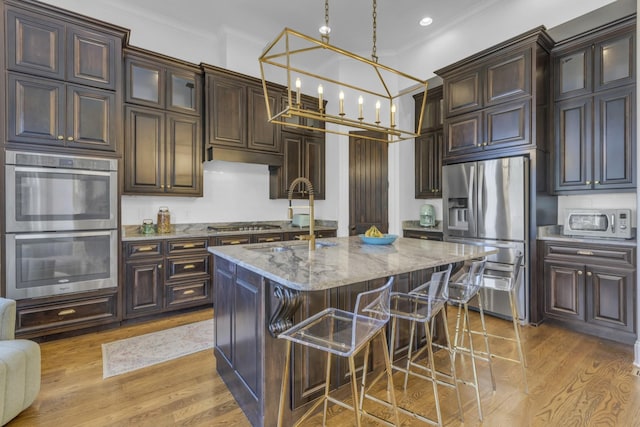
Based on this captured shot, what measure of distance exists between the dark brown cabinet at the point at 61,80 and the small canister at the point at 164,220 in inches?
39.3

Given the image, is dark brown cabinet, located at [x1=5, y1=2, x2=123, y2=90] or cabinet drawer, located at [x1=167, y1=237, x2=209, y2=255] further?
cabinet drawer, located at [x1=167, y1=237, x2=209, y2=255]

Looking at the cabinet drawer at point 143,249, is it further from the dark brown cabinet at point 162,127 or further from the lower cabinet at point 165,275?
the dark brown cabinet at point 162,127

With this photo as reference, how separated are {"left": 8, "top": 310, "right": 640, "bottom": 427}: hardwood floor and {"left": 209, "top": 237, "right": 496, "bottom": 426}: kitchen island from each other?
8.3 inches

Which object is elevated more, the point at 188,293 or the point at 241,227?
the point at 241,227

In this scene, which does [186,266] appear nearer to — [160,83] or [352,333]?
[160,83]

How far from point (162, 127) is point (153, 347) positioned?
2372mm

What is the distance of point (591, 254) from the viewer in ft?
9.61

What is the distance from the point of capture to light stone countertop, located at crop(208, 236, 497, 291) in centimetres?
143

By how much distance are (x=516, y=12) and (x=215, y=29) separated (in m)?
3.72

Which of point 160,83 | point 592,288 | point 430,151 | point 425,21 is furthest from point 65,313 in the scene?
point 425,21

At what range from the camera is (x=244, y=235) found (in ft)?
13.0

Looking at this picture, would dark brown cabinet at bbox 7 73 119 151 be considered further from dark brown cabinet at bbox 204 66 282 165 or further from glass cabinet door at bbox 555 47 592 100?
glass cabinet door at bbox 555 47 592 100

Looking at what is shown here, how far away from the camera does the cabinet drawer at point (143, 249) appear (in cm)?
325

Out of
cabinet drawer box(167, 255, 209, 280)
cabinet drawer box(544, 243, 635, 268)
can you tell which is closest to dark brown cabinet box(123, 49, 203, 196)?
cabinet drawer box(167, 255, 209, 280)
